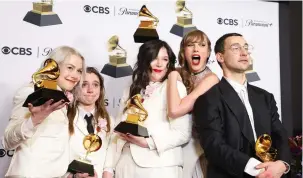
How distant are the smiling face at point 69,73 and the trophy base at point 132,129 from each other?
41 centimetres

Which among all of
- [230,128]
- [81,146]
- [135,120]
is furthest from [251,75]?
[81,146]

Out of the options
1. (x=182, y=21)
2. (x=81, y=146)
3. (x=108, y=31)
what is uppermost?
(x=182, y=21)

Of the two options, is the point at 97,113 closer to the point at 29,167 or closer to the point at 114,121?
the point at 114,121

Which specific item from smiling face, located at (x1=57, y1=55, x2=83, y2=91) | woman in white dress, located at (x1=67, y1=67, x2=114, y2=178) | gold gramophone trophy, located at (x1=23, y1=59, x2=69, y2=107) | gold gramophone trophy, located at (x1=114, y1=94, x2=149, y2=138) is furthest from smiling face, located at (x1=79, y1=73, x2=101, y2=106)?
gold gramophone trophy, located at (x1=23, y1=59, x2=69, y2=107)

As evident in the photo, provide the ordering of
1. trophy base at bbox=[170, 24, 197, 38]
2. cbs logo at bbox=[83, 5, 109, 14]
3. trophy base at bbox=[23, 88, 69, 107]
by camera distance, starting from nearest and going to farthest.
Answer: trophy base at bbox=[23, 88, 69, 107]
cbs logo at bbox=[83, 5, 109, 14]
trophy base at bbox=[170, 24, 197, 38]

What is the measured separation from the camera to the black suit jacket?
2.13 m

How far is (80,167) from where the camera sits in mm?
2383

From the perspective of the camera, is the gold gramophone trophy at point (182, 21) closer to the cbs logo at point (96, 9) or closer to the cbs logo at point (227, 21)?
the cbs logo at point (227, 21)

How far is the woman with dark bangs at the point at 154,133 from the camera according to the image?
2.36 m

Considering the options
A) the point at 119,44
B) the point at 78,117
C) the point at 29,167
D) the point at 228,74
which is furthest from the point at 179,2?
the point at 29,167

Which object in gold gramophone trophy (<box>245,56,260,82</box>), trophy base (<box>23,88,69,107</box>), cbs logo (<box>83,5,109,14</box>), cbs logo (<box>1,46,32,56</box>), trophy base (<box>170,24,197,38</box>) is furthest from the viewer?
gold gramophone trophy (<box>245,56,260,82</box>)

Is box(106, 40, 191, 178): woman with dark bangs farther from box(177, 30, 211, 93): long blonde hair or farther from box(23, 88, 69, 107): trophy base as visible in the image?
box(23, 88, 69, 107): trophy base

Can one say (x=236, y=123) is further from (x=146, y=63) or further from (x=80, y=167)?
(x=80, y=167)

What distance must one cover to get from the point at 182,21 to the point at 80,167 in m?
1.74
